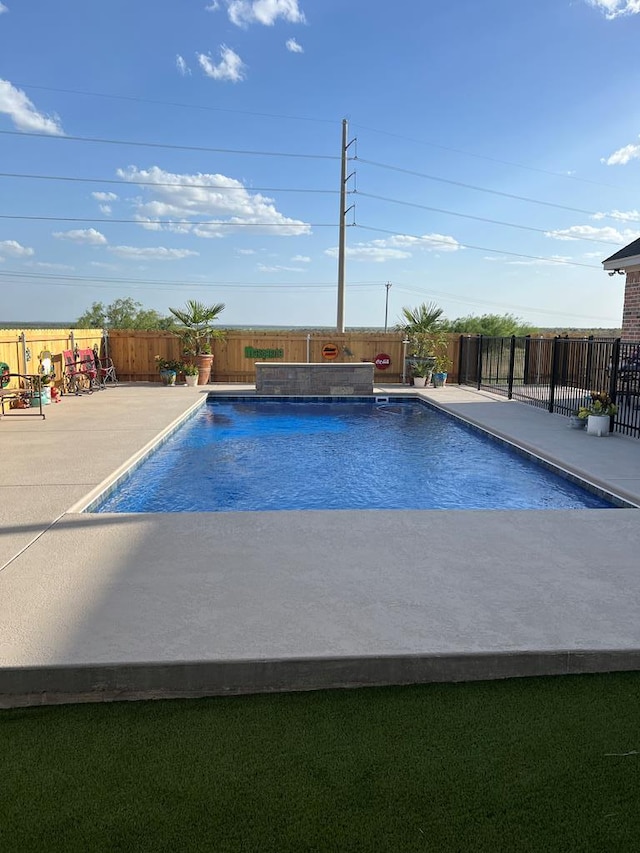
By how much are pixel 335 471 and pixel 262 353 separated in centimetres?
1122

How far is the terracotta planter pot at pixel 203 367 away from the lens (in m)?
17.7

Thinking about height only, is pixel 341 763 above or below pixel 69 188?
below

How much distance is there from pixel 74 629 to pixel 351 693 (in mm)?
1467

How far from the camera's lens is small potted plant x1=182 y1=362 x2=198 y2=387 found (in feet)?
56.7

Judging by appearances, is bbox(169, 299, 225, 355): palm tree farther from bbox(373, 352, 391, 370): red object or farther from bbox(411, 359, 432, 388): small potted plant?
bbox(411, 359, 432, 388): small potted plant

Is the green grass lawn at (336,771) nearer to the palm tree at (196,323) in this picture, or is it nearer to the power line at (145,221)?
the palm tree at (196,323)

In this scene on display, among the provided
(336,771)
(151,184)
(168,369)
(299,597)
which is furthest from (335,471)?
(151,184)

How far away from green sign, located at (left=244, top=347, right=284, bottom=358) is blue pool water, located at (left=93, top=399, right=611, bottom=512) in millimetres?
6548

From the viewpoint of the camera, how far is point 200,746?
245cm

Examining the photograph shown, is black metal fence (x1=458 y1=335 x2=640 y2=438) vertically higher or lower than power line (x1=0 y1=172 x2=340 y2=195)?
lower

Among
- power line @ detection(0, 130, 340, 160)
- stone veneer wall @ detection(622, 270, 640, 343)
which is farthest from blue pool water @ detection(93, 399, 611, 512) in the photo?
power line @ detection(0, 130, 340, 160)

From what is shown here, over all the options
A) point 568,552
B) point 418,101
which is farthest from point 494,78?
point 568,552

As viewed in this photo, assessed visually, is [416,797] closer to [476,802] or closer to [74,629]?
[476,802]

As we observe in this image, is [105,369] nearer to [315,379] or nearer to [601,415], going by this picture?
[315,379]
